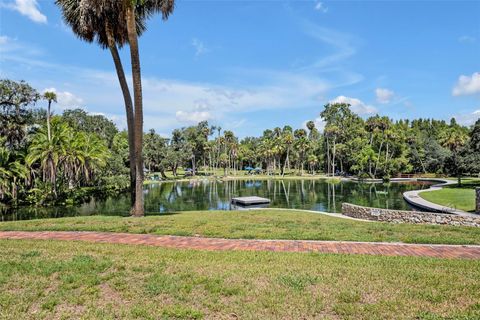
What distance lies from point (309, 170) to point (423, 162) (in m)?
30.0

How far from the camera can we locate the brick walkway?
677 centimetres

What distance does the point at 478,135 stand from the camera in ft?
116

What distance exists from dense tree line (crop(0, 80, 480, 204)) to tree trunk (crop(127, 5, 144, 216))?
54.0ft

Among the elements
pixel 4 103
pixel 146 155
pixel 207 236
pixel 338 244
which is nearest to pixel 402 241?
pixel 338 244

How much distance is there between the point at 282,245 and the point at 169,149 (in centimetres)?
6727

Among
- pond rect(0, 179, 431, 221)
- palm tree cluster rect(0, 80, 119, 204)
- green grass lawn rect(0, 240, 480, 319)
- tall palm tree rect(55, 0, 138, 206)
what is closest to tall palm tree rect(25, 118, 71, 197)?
palm tree cluster rect(0, 80, 119, 204)

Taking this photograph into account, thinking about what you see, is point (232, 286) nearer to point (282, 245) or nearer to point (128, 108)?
point (282, 245)

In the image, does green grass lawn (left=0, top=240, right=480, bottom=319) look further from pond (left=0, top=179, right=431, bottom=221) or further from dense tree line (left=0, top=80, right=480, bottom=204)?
dense tree line (left=0, top=80, right=480, bottom=204)

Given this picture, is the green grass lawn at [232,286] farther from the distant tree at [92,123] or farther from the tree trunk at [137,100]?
the distant tree at [92,123]

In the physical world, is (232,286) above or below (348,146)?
below

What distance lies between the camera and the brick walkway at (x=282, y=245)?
22.2 feet

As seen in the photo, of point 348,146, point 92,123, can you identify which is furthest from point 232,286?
point 348,146

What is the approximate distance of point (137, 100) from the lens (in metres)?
13.3

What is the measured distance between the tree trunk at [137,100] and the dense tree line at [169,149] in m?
16.4
